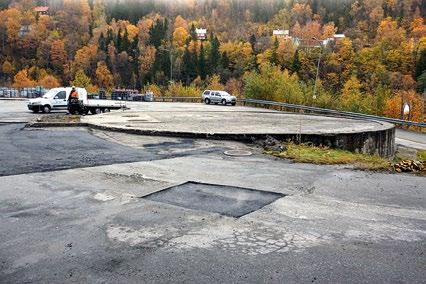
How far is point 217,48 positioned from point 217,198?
133 meters

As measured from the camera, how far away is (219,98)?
4647cm

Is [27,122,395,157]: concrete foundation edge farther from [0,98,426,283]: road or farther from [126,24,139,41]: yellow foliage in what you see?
[126,24,139,41]: yellow foliage

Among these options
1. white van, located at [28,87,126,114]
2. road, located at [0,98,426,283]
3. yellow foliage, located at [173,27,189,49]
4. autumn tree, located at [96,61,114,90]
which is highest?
yellow foliage, located at [173,27,189,49]

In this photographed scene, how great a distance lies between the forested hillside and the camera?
107812 millimetres

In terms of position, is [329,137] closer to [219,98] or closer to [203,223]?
[203,223]

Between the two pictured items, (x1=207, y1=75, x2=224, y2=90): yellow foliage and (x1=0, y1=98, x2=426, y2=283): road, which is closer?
(x1=0, y1=98, x2=426, y2=283): road

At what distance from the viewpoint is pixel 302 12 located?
621ft

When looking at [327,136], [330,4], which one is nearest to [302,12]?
[330,4]

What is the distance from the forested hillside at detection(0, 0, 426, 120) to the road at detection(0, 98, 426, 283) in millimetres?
74506

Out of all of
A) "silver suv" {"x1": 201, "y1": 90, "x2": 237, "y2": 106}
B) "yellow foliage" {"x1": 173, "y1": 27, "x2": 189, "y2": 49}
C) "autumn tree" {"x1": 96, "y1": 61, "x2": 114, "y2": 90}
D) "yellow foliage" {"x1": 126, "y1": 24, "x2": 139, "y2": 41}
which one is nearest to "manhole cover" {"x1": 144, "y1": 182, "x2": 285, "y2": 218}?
"silver suv" {"x1": 201, "y1": 90, "x2": 237, "y2": 106}

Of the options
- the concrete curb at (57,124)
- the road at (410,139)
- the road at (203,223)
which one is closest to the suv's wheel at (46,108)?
the concrete curb at (57,124)

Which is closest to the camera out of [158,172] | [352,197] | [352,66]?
[352,197]

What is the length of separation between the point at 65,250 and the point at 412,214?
5.78 meters

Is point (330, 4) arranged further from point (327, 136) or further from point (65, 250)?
point (65, 250)
